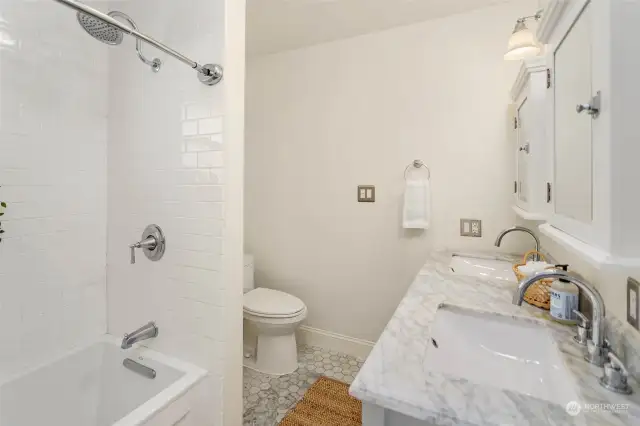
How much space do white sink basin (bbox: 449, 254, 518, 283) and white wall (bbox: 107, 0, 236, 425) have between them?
124 centimetres

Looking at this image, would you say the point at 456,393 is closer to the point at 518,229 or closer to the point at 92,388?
the point at 518,229

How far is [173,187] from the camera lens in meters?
1.39

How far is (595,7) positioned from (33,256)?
207 centimetres

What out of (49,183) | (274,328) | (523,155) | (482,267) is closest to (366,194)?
(482,267)

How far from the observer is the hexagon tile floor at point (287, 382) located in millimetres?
1720

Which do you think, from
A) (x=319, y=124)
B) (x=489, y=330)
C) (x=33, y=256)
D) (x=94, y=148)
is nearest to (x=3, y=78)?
(x=94, y=148)

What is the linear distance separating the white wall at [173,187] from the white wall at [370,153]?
3.98 feet

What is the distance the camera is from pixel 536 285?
1.19m

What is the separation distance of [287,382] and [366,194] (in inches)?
55.1

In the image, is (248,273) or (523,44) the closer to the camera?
(523,44)

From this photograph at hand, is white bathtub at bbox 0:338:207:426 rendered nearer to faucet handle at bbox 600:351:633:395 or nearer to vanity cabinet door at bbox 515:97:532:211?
faucet handle at bbox 600:351:633:395

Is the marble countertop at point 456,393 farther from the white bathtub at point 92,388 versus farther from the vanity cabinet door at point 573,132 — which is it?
the white bathtub at point 92,388

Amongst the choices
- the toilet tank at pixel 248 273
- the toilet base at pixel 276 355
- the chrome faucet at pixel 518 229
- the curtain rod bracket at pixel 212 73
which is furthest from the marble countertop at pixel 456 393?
the toilet tank at pixel 248 273

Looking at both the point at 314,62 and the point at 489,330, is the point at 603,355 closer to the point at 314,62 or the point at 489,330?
the point at 489,330
